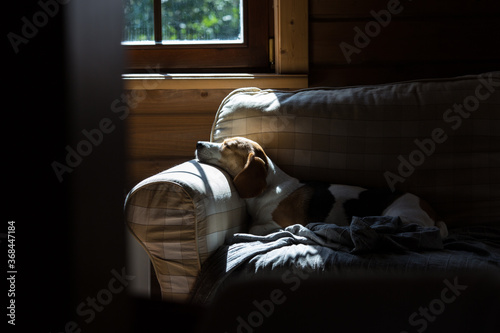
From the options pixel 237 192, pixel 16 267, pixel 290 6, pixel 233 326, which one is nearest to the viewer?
pixel 16 267

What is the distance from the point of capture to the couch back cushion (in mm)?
1950

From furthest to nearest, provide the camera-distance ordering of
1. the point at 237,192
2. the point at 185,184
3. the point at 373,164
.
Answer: the point at 373,164, the point at 237,192, the point at 185,184

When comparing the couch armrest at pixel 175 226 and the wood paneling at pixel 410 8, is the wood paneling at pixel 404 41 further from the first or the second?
the couch armrest at pixel 175 226

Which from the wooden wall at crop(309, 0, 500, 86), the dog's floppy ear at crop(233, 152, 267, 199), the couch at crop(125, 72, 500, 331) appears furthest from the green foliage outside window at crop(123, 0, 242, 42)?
the dog's floppy ear at crop(233, 152, 267, 199)

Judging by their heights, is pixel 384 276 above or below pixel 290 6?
below

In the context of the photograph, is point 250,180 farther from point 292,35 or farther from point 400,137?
point 292,35

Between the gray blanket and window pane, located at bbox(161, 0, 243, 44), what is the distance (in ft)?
4.43

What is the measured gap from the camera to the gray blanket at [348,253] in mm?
1396

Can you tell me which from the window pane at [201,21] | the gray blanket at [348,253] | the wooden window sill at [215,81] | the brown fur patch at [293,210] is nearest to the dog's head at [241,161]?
the brown fur patch at [293,210]

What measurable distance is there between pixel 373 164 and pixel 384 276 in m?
0.72

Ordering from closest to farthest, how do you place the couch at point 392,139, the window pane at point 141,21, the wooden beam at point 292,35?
1. the couch at point 392,139
2. the wooden beam at point 292,35
3. the window pane at point 141,21

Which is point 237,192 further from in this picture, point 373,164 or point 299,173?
point 373,164

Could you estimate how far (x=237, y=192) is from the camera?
5.92ft

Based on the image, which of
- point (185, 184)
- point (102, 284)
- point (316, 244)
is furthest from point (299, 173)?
point (102, 284)
